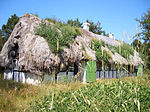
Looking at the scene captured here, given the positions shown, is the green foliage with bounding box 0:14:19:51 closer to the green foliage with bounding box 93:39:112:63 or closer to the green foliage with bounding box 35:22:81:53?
the green foliage with bounding box 35:22:81:53

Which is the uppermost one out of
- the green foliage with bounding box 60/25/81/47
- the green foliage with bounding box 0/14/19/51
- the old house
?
the green foliage with bounding box 0/14/19/51

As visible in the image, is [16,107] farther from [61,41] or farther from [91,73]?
[91,73]

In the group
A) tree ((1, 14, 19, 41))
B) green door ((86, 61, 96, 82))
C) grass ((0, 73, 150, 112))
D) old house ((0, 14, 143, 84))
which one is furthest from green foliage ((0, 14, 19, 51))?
grass ((0, 73, 150, 112))

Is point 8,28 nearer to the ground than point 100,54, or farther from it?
farther from it

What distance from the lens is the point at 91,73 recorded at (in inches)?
332

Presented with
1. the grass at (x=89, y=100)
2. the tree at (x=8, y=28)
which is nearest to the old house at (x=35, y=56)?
the grass at (x=89, y=100)

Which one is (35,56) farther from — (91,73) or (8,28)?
(8,28)

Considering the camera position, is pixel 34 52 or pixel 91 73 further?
Result: pixel 91 73

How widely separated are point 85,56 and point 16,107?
503 centimetres

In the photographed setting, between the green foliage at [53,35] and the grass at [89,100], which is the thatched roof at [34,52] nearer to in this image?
the green foliage at [53,35]

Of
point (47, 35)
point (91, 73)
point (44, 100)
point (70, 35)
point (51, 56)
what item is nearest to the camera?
point (44, 100)

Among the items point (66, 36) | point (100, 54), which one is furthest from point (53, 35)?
point (100, 54)

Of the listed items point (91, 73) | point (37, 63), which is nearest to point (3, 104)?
point (37, 63)

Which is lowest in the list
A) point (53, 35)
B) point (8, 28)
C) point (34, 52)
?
point (34, 52)
